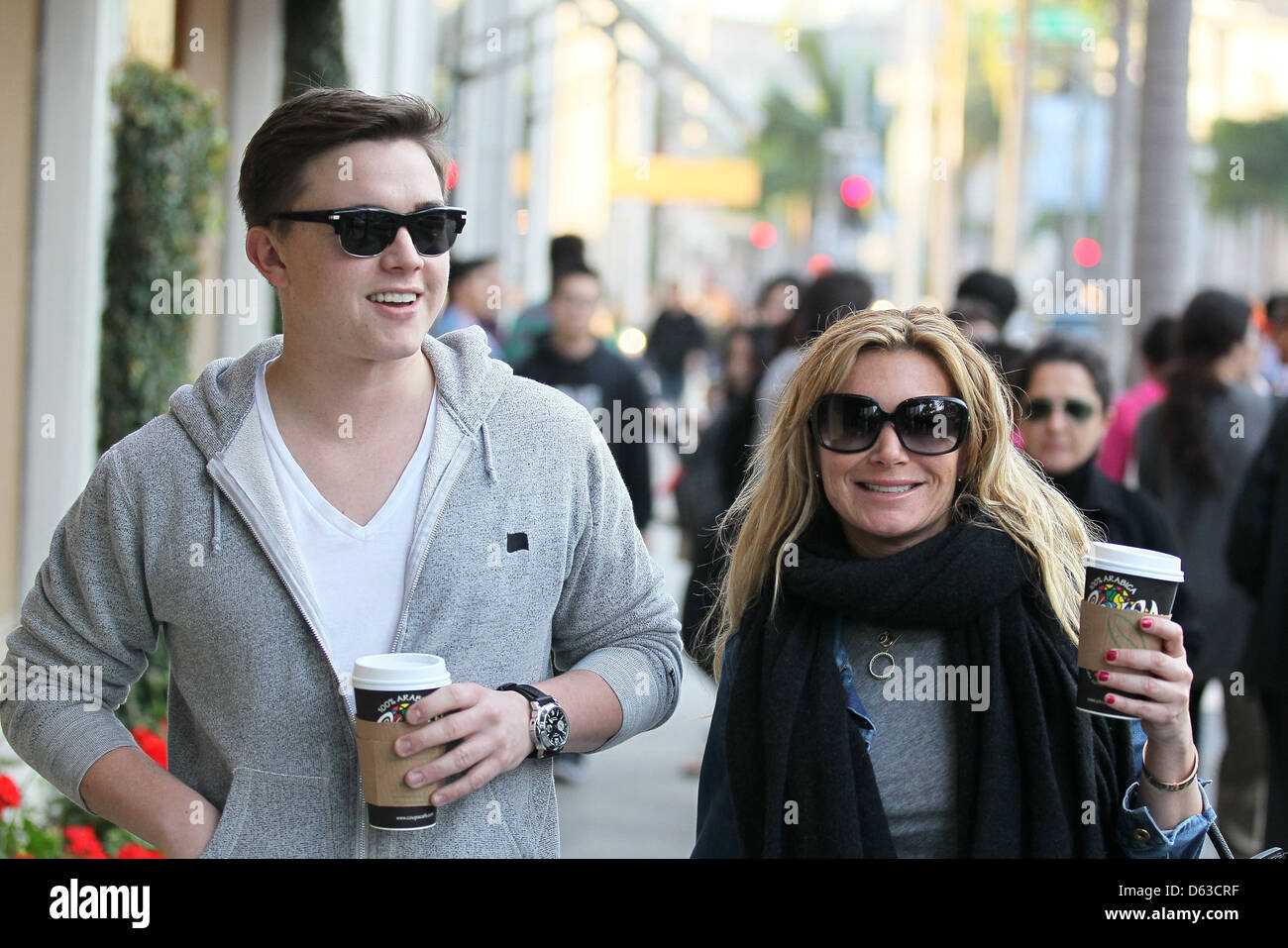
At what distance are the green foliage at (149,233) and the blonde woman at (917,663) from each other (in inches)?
182

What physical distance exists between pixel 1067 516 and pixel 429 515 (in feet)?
3.82

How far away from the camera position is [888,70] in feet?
262

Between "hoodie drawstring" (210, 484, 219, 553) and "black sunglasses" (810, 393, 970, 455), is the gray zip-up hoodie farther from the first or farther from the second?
"black sunglasses" (810, 393, 970, 455)

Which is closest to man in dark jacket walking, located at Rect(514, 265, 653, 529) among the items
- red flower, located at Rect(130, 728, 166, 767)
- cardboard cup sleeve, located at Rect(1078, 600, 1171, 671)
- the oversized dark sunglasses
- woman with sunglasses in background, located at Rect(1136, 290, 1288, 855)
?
woman with sunglasses in background, located at Rect(1136, 290, 1288, 855)

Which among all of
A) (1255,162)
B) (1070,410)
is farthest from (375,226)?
(1255,162)

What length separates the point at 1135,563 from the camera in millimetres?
2205

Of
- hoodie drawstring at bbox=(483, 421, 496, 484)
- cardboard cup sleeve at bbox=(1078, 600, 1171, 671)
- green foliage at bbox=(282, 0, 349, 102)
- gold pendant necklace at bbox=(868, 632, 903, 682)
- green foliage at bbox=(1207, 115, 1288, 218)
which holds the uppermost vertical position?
green foliage at bbox=(1207, 115, 1288, 218)

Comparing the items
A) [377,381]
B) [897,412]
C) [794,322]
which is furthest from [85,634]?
[794,322]

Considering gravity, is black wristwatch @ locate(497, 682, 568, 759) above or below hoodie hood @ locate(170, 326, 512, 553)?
below

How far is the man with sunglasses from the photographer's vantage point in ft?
7.66

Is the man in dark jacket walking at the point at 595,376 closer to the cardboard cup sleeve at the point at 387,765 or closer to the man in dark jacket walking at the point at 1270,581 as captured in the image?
the man in dark jacket walking at the point at 1270,581

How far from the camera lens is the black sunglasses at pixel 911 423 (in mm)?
2549

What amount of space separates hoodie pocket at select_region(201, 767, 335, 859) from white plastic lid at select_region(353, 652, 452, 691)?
324 mm
